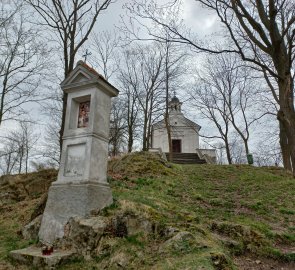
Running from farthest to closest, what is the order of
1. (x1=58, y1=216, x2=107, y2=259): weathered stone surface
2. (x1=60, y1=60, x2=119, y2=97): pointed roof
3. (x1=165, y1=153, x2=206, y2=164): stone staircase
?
1. (x1=165, y1=153, x2=206, y2=164): stone staircase
2. (x1=60, y1=60, x2=119, y2=97): pointed roof
3. (x1=58, y1=216, x2=107, y2=259): weathered stone surface

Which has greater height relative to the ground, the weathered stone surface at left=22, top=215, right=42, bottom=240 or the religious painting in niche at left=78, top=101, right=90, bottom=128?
the religious painting in niche at left=78, top=101, right=90, bottom=128

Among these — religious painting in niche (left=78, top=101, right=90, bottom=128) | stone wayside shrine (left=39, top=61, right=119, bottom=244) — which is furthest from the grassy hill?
religious painting in niche (left=78, top=101, right=90, bottom=128)

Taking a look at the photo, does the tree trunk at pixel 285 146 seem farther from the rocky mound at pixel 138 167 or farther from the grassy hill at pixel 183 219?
the rocky mound at pixel 138 167

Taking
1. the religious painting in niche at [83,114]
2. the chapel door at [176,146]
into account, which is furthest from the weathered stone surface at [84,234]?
the chapel door at [176,146]

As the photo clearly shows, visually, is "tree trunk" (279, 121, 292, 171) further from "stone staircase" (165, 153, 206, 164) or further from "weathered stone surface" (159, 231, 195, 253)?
"weathered stone surface" (159, 231, 195, 253)

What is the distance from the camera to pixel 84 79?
21.9 feet

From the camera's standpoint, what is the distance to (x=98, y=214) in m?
5.85

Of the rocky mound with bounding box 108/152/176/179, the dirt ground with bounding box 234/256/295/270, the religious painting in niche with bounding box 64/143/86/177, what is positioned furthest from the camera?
the rocky mound with bounding box 108/152/176/179

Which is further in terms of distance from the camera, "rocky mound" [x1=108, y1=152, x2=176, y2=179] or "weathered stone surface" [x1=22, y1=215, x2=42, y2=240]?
"rocky mound" [x1=108, y1=152, x2=176, y2=179]

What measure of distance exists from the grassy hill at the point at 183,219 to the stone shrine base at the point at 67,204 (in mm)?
333

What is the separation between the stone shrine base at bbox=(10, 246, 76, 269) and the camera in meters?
4.74

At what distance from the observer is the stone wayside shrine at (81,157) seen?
5.91 metres

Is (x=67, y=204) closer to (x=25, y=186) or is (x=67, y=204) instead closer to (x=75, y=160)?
(x=75, y=160)

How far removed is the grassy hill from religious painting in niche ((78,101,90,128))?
1883 mm
